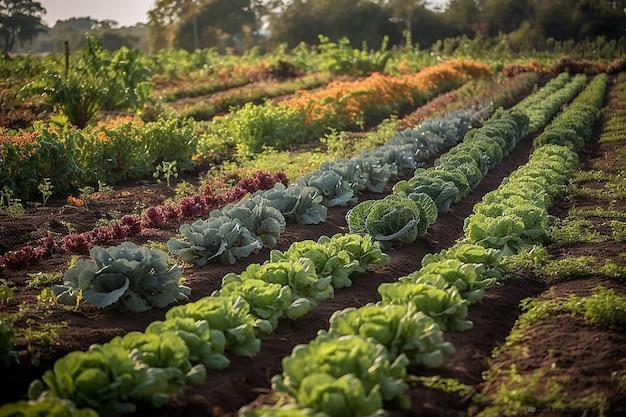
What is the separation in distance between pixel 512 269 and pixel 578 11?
43990 millimetres

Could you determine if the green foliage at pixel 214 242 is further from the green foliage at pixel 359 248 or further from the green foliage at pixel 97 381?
the green foliage at pixel 97 381

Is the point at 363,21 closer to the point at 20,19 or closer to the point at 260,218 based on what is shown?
the point at 20,19

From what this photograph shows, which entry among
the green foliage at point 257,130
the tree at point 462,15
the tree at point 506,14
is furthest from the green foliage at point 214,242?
the tree at point 506,14

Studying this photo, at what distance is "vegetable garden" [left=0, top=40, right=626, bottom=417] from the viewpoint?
4.36m

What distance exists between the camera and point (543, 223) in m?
Result: 7.76

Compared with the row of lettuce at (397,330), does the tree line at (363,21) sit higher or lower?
higher

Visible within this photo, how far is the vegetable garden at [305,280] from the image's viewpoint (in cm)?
436

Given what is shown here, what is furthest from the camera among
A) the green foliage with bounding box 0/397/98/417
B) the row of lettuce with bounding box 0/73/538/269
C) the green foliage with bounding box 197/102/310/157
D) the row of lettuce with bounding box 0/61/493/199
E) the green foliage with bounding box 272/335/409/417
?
the green foliage with bounding box 197/102/310/157

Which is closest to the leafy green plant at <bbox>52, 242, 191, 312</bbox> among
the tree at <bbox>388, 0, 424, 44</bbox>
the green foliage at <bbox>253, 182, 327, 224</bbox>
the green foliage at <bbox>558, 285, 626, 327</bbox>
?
the green foliage at <bbox>253, 182, 327, 224</bbox>

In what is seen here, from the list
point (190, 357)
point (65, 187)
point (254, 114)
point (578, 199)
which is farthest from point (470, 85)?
point (190, 357)

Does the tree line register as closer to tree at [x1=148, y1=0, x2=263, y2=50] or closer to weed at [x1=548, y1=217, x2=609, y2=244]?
tree at [x1=148, y1=0, x2=263, y2=50]

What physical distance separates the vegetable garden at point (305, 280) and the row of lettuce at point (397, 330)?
0.05 feet

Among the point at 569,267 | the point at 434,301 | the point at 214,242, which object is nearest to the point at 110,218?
the point at 214,242

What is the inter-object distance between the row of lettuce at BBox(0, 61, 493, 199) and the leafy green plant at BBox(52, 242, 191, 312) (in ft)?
13.3
